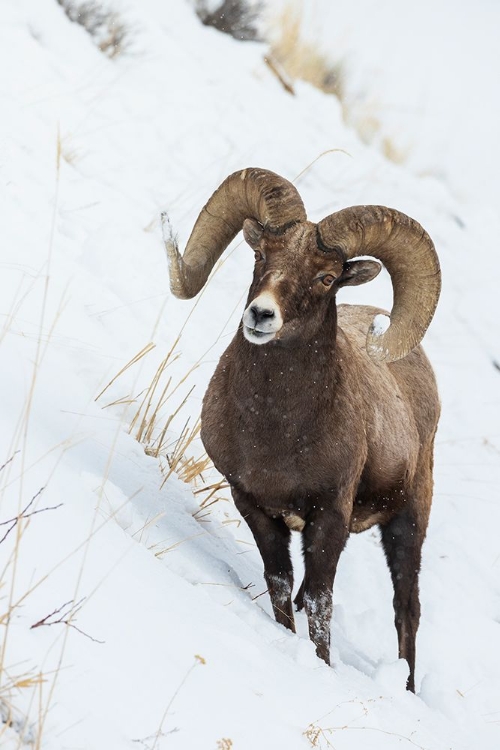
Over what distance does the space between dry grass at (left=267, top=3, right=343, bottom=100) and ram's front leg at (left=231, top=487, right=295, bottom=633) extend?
430 inches

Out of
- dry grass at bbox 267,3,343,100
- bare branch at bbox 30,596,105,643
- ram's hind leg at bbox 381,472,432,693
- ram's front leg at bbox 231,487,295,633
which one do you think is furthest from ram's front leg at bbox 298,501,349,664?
dry grass at bbox 267,3,343,100

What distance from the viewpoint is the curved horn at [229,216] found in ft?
15.5

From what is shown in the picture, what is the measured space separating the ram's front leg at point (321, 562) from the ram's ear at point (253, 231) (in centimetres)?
142

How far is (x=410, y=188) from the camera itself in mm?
15398

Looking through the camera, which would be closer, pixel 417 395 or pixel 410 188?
pixel 417 395

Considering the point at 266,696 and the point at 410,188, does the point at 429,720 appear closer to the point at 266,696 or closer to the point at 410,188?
the point at 266,696

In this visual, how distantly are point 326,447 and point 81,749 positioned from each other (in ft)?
8.61

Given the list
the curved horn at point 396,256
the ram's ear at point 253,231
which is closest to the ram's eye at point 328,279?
the curved horn at point 396,256

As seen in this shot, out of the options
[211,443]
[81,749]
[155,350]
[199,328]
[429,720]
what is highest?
[81,749]

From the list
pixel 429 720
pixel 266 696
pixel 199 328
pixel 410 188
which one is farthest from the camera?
pixel 410 188

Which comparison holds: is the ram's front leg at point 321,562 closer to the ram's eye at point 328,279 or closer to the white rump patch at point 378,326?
the white rump patch at point 378,326

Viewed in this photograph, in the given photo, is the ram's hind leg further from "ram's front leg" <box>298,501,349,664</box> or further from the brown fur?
"ram's front leg" <box>298,501,349,664</box>

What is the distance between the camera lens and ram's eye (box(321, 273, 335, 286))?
4676 mm

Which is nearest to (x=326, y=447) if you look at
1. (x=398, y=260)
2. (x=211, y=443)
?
(x=211, y=443)
